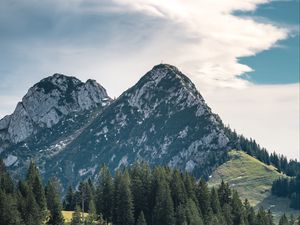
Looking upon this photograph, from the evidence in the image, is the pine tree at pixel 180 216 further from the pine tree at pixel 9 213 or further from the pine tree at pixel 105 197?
the pine tree at pixel 9 213

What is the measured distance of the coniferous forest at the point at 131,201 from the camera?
14938cm

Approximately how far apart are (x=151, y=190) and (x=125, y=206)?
43.6 feet

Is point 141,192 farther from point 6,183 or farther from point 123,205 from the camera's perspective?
point 6,183

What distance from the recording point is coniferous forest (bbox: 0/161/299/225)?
149375 mm

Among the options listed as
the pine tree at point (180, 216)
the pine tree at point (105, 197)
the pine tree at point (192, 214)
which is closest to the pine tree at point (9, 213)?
the pine tree at point (105, 197)

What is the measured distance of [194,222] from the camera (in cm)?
16625

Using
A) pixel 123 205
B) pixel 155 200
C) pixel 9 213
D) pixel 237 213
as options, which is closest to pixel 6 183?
pixel 9 213

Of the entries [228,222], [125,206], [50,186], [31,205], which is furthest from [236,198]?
[31,205]

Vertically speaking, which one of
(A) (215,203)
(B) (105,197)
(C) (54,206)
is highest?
(B) (105,197)

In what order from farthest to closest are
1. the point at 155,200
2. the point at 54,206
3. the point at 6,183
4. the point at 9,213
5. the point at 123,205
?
the point at 155,200 → the point at 123,205 → the point at 6,183 → the point at 54,206 → the point at 9,213

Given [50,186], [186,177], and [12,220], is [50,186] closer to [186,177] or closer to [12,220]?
[12,220]

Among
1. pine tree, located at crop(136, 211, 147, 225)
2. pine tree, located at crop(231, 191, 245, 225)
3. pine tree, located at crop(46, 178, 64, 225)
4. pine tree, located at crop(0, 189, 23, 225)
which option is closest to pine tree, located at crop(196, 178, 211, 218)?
pine tree, located at crop(231, 191, 245, 225)

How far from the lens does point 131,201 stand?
550 ft

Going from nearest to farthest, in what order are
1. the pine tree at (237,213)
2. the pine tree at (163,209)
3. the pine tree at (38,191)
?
the pine tree at (38,191), the pine tree at (163,209), the pine tree at (237,213)
